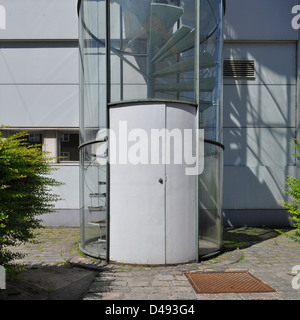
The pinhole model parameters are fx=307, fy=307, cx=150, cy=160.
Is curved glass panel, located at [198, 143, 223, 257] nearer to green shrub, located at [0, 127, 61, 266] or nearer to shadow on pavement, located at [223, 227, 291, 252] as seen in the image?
shadow on pavement, located at [223, 227, 291, 252]

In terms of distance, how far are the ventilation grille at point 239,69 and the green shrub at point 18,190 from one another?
6.04m

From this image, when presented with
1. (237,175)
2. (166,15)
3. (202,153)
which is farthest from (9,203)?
(237,175)

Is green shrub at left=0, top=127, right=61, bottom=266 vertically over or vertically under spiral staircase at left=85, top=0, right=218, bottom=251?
under

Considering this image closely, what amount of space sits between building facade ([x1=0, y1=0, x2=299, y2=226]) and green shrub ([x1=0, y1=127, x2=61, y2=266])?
14.6 ft

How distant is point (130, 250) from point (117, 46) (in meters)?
3.31

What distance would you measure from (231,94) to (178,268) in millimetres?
5243

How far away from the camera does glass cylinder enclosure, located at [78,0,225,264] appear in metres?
4.61

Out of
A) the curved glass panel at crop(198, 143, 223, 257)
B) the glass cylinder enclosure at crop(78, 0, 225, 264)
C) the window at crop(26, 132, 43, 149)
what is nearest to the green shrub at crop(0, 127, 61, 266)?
the glass cylinder enclosure at crop(78, 0, 225, 264)

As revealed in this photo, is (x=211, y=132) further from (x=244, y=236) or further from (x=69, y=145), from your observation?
(x=69, y=145)

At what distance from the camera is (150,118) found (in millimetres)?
4680

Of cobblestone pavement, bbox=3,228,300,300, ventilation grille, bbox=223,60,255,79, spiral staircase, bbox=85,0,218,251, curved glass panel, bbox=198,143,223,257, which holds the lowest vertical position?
cobblestone pavement, bbox=3,228,300,300

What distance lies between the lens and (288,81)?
820 cm

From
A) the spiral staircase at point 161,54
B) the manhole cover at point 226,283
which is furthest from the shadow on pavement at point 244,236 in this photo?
the spiral staircase at point 161,54

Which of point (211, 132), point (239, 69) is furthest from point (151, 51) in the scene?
point (239, 69)
